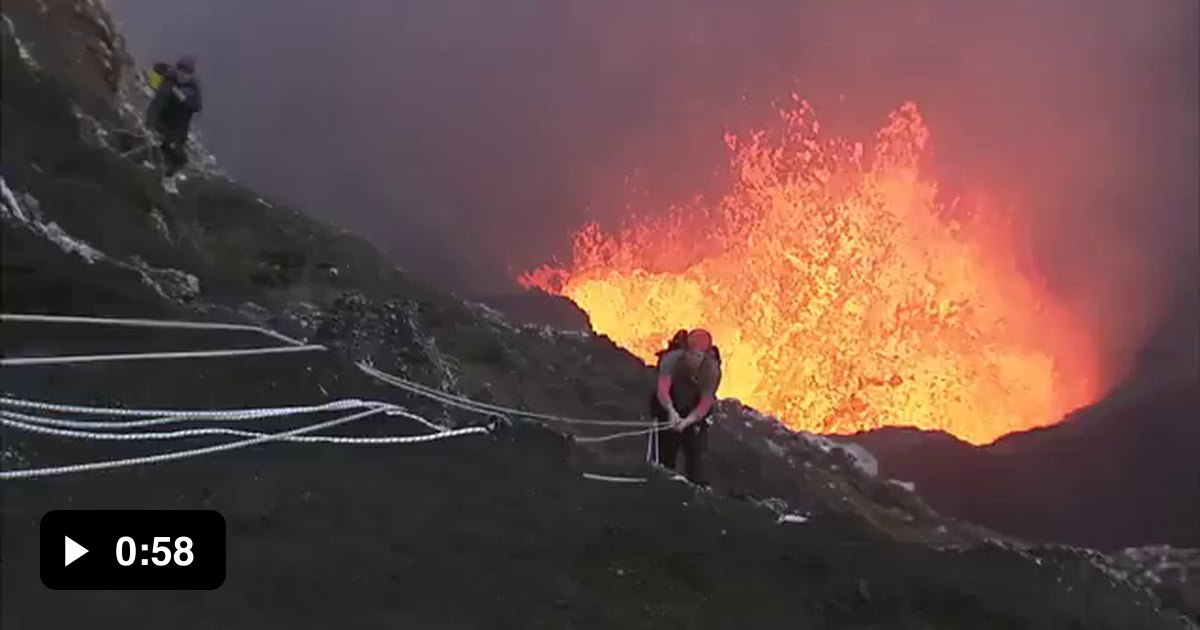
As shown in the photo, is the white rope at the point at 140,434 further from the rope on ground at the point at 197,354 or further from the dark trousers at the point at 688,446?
the dark trousers at the point at 688,446

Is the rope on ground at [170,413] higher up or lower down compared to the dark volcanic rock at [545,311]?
lower down

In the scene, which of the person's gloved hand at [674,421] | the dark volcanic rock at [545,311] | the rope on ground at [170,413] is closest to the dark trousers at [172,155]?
the rope on ground at [170,413]

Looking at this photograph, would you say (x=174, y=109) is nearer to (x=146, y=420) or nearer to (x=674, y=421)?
(x=674, y=421)

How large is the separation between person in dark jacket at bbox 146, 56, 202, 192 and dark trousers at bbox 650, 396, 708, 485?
35.4 feet

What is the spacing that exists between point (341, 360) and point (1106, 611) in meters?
7.72

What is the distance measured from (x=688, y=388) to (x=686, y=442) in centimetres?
66

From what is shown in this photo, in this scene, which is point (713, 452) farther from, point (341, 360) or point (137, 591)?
point (137, 591)

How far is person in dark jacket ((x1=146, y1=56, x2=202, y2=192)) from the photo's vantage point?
65.1ft

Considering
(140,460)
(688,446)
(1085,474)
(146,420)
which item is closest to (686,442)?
(688,446)

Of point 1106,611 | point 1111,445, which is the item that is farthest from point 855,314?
point 1106,611

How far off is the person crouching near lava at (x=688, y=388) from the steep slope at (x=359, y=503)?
59cm

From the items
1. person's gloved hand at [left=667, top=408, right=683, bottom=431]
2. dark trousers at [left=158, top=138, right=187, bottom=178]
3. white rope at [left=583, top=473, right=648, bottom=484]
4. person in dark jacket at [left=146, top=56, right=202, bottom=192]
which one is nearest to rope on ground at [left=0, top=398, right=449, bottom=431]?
white rope at [left=583, top=473, right=648, bottom=484]

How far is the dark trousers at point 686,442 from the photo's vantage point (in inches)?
501

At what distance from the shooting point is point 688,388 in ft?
40.7
